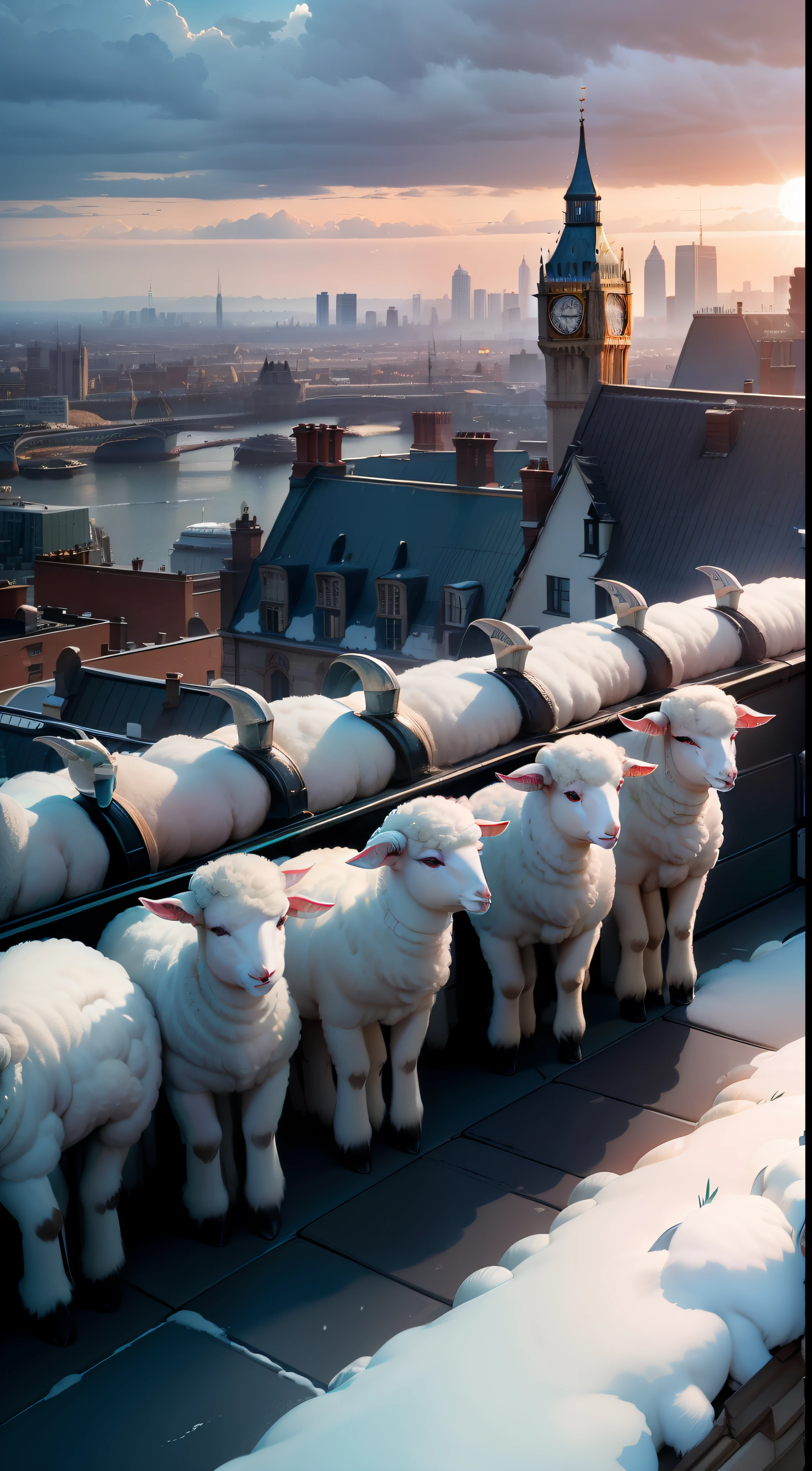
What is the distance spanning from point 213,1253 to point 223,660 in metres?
34.4

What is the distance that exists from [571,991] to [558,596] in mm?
23258

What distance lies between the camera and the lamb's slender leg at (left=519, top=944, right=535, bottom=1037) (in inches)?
231

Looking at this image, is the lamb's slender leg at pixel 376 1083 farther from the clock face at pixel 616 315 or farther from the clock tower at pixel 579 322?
the clock face at pixel 616 315

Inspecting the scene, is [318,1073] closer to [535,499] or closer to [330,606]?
[535,499]

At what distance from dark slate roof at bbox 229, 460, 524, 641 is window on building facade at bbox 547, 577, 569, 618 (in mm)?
3050

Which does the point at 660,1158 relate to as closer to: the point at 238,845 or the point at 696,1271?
the point at 696,1271

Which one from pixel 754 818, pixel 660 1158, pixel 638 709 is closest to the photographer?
pixel 660 1158

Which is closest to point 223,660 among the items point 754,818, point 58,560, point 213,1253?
point 58,560

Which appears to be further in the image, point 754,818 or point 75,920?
point 754,818

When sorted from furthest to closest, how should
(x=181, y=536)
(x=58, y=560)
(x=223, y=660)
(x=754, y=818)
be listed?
(x=181, y=536) < (x=58, y=560) < (x=223, y=660) < (x=754, y=818)

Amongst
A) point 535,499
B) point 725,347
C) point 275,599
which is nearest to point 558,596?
point 535,499

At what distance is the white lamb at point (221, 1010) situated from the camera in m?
4.26

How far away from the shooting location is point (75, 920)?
465cm

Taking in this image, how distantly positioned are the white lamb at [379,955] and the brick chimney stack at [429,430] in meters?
42.3
